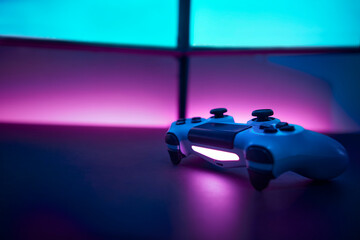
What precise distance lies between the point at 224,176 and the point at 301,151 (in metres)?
0.28

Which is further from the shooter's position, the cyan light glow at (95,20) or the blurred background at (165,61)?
the cyan light glow at (95,20)

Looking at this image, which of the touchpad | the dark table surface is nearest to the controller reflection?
the dark table surface

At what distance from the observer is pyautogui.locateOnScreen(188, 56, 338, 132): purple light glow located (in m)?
1.52

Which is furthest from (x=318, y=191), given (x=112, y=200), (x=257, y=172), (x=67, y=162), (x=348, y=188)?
(x=67, y=162)

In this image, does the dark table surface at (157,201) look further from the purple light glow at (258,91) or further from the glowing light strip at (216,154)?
the purple light glow at (258,91)

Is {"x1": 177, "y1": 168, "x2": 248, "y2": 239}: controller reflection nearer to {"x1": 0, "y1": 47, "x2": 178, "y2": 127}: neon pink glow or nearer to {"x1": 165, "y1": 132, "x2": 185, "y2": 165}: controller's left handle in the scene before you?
{"x1": 165, "y1": 132, "x2": 185, "y2": 165}: controller's left handle

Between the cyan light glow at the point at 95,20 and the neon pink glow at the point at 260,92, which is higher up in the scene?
the cyan light glow at the point at 95,20

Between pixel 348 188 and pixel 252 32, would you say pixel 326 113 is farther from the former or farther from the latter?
pixel 348 188

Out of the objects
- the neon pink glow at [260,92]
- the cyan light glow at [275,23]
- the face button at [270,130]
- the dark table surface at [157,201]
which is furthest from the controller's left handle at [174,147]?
the cyan light glow at [275,23]

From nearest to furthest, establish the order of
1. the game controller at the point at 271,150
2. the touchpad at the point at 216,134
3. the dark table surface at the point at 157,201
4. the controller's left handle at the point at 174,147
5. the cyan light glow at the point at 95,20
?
the dark table surface at the point at 157,201
the game controller at the point at 271,150
the touchpad at the point at 216,134
the controller's left handle at the point at 174,147
the cyan light glow at the point at 95,20

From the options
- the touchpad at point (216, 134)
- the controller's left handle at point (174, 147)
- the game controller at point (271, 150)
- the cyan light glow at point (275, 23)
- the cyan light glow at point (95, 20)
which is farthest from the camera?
the cyan light glow at point (95, 20)

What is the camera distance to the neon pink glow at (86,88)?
1640mm

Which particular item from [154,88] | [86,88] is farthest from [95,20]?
[154,88]

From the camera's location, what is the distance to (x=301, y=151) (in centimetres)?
61
